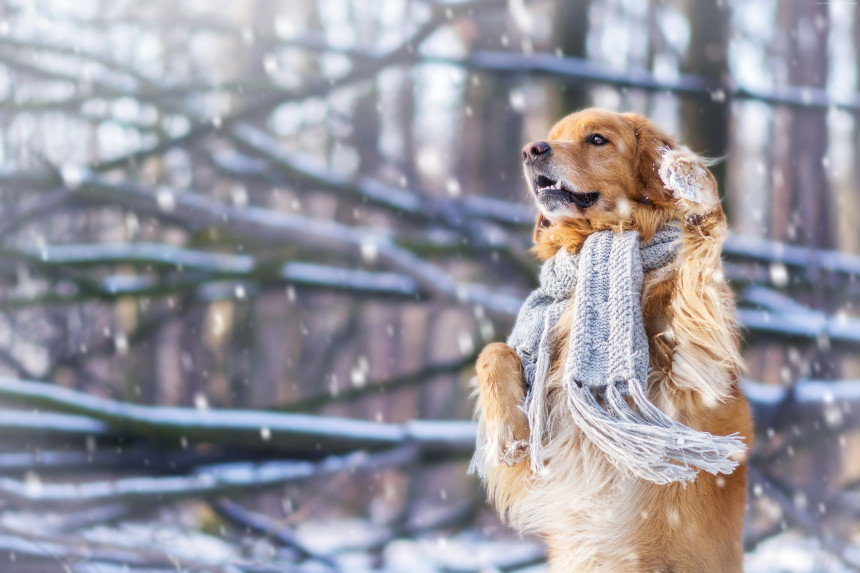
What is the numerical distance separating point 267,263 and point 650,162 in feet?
4.28

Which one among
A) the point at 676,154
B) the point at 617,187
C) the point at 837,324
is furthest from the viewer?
the point at 837,324

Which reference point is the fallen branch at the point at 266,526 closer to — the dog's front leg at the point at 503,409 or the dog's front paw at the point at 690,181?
the dog's front leg at the point at 503,409

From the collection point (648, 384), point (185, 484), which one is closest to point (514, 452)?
point (648, 384)

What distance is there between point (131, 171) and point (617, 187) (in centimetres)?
163

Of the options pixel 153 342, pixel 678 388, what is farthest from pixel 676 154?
pixel 153 342

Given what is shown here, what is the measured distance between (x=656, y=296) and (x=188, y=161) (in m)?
1.62

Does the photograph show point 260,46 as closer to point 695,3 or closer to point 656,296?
point 695,3

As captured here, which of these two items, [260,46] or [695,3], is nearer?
[695,3]

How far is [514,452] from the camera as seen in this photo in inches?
27.4

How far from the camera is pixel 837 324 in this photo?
155 cm

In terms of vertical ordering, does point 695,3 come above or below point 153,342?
above

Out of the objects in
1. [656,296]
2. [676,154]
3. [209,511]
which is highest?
[676,154]

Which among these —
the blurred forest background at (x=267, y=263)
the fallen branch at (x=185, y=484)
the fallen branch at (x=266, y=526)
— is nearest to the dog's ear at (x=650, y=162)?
the blurred forest background at (x=267, y=263)

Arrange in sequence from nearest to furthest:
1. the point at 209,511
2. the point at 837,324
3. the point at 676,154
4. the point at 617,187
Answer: the point at 676,154 < the point at 617,187 < the point at 837,324 < the point at 209,511
